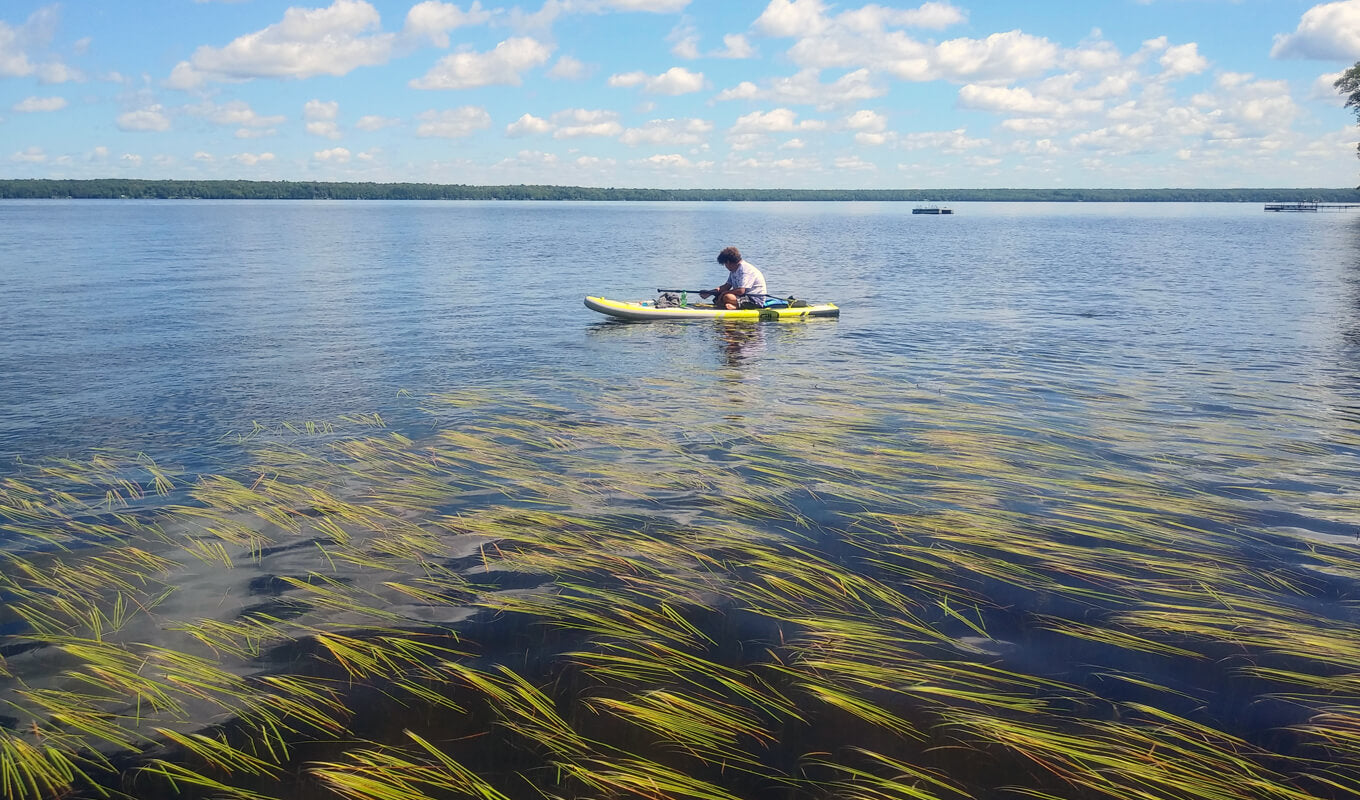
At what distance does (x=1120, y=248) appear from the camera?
204ft

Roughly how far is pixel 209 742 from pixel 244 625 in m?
1.60

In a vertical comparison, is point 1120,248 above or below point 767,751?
above

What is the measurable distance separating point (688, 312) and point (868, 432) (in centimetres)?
1127

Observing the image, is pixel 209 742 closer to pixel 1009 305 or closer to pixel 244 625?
pixel 244 625

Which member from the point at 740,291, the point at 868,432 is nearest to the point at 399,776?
the point at 868,432

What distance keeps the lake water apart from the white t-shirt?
90cm

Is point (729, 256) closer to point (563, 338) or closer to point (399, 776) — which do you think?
point (563, 338)

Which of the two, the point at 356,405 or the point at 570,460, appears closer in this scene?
the point at 570,460

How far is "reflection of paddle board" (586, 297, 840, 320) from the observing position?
74.4ft

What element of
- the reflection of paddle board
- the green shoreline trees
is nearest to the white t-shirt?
the reflection of paddle board

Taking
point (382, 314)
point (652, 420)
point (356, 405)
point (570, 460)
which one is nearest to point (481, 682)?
point (570, 460)

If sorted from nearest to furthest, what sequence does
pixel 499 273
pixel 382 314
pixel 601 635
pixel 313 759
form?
pixel 313 759 → pixel 601 635 → pixel 382 314 → pixel 499 273

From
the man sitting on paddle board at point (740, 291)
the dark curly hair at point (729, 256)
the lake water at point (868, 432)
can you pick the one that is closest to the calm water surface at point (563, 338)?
the lake water at point (868, 432)

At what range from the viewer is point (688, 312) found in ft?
74.2
